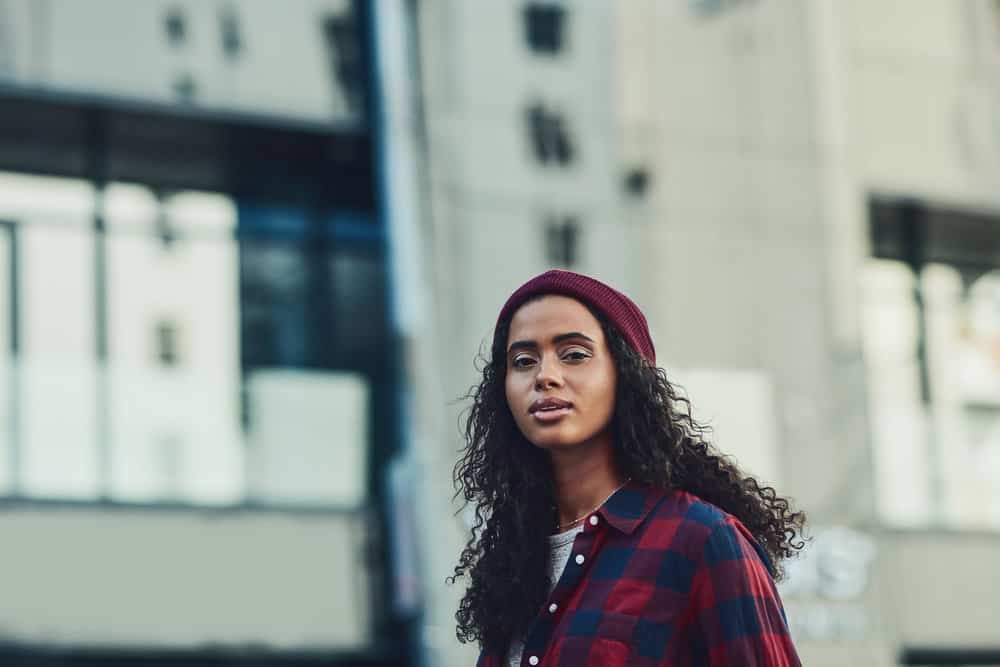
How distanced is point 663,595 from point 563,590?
0.59ft

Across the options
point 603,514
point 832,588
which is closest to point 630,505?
point 603,514

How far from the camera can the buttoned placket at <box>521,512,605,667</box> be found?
8.55 feet

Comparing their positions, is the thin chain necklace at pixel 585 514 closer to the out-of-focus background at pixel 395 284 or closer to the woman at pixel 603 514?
the woman at pixel 603 514

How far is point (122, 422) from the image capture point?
14562mm

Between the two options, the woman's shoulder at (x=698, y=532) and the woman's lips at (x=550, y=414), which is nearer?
the woman's shoulder at (x=698, y=532)

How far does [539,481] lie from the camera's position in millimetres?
2785

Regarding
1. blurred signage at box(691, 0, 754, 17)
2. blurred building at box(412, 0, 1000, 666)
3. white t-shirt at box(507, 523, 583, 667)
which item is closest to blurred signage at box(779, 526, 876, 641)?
blurred building at box(412, 0, 1000, 666)

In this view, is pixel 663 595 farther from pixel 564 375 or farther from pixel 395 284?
pixel 395 284

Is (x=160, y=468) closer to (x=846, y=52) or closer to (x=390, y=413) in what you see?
(x=390, y=413)

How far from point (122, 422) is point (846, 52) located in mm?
7004

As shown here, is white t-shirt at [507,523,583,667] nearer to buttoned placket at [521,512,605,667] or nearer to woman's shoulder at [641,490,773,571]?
buttoned placket at [521,512,605,667]

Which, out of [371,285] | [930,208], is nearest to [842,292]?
[930,208]

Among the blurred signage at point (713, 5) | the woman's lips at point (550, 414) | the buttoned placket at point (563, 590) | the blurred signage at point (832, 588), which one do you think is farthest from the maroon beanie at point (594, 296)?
the blurred signage at point (713, 5)

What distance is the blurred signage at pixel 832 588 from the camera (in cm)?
1559
